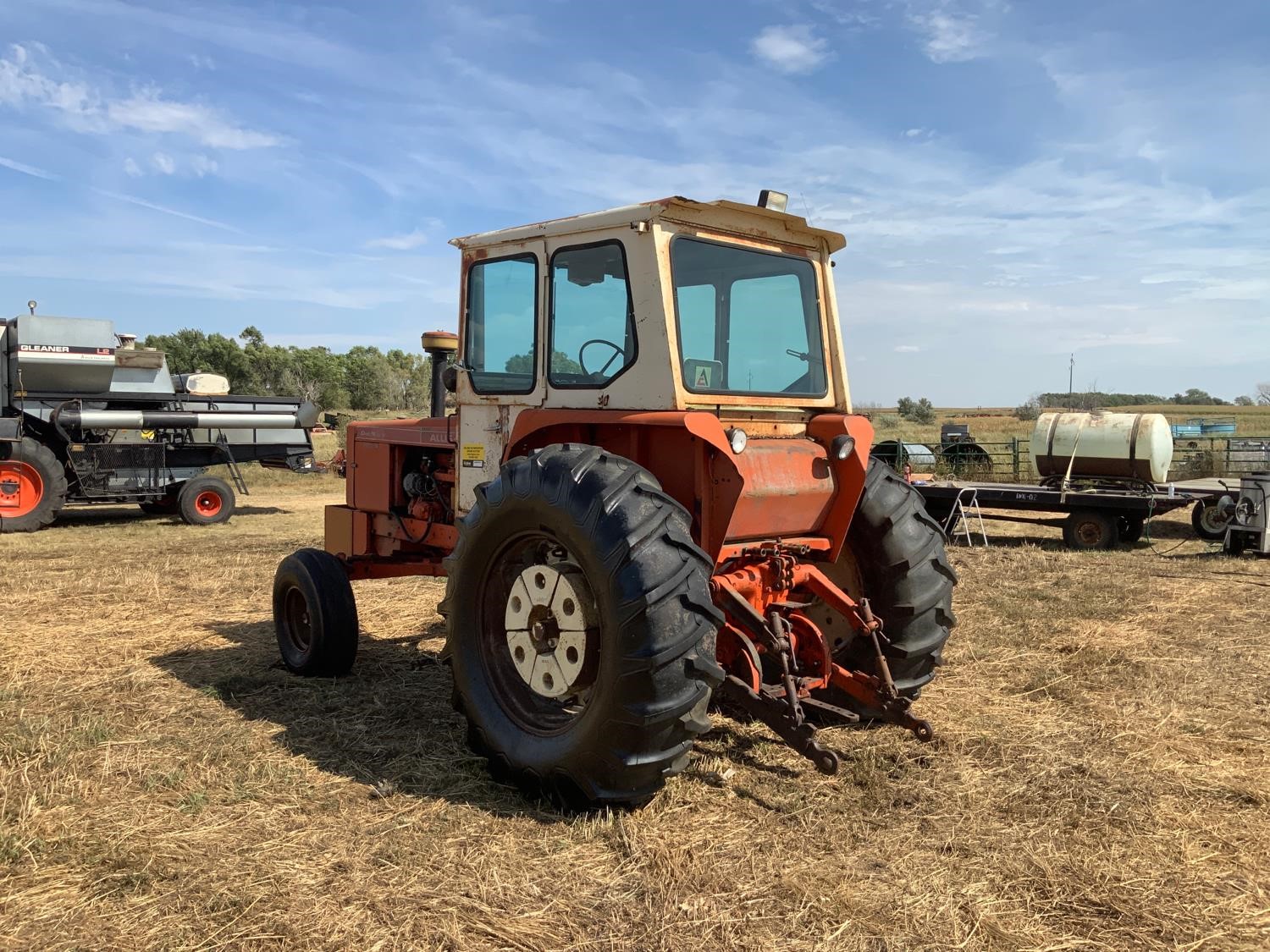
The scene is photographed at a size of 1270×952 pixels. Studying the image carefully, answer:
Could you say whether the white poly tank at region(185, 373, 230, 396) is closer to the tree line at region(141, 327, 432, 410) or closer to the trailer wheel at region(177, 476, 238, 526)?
the trailer wheel at region(177, 476, 238, 526)

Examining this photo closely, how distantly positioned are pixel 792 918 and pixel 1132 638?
4.97 m

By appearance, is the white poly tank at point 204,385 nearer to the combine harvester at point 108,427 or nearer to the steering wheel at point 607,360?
the combine harvester at point 108,427

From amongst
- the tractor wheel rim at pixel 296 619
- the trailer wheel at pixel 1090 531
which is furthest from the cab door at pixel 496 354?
the trailer wheel at pixel 1090 531

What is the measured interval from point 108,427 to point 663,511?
489 inches

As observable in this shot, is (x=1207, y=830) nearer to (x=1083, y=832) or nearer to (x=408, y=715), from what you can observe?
(x=1083, y=832)

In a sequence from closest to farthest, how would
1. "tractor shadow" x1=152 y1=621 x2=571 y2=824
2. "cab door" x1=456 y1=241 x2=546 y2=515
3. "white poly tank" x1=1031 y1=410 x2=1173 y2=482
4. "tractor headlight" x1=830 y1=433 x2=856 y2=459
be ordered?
"tractor shadow" x1=152 y1=621 x2=571 y2=824 → "tractor headlight" x1=830 y1=433 x2=856 y2=459 → "cab door" x1=456 y1=241 x2=546 y2=515 → "white poly tank" x1=1031 y1=410 x2=1173 y2=482

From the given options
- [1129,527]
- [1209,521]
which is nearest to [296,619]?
[1129,527]

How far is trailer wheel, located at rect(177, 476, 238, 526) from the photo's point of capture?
14.1 metres

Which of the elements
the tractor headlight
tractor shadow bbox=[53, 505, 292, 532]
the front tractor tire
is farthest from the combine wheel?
tractor shadow bbox=[53, 505, 292, 532]

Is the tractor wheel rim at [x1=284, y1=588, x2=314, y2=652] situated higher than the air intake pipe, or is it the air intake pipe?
the air intake pipe

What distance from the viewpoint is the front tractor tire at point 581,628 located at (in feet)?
11.4

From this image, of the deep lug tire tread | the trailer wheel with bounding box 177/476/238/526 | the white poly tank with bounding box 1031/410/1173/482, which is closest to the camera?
the deep lug tire tread

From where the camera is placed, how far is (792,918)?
2.99 meters

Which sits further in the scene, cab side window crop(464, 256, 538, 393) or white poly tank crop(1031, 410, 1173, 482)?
white poly tank crop(1031, 410, 1173, 482)
